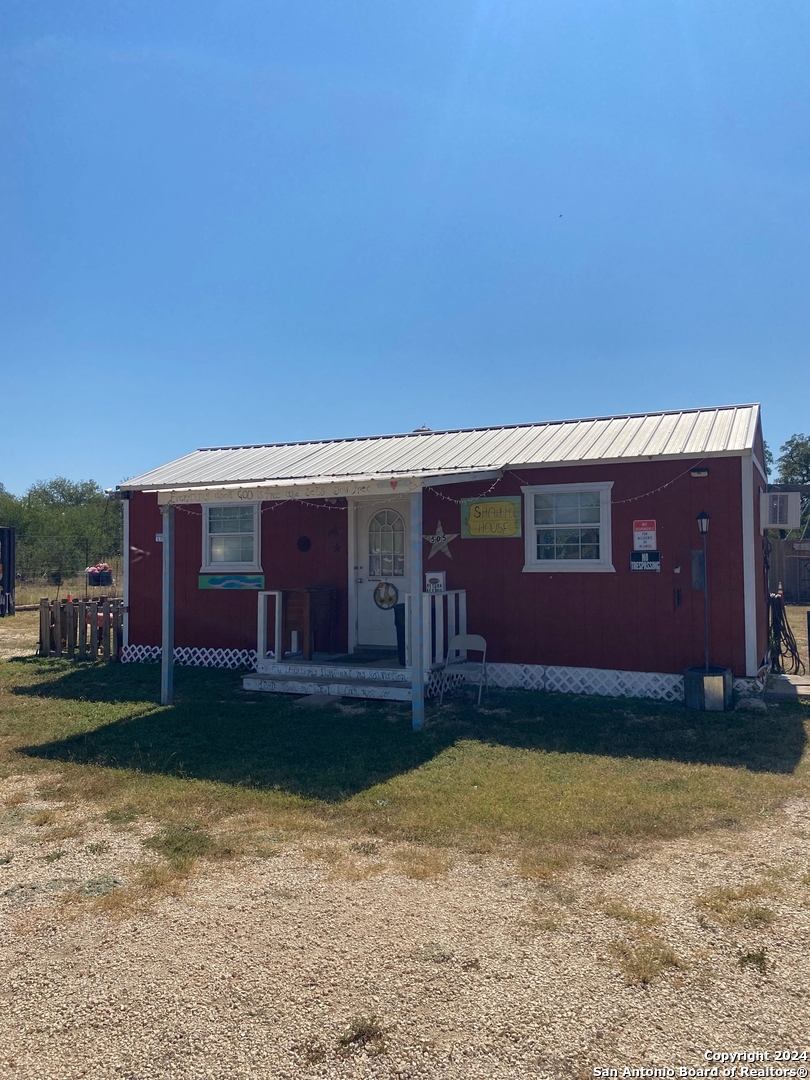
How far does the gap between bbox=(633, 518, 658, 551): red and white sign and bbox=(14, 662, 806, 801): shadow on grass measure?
5.91 ft

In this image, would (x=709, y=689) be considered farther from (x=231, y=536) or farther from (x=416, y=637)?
(x=231, y=536)

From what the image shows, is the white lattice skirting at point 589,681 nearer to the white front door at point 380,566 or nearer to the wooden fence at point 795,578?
the white front door at point 380,566

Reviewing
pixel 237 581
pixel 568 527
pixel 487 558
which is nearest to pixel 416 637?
pixel 487 558

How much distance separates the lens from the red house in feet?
28.9

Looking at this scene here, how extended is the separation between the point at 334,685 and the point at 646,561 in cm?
389

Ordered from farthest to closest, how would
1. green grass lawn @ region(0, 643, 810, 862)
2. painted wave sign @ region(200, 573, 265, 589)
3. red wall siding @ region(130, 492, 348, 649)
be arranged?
painted wave sign @ region(200, 573, 265, 589)
red wall siding @ region(130, 492, 348, 649)
green grass lawn @ region(0, 643, 810, 862)

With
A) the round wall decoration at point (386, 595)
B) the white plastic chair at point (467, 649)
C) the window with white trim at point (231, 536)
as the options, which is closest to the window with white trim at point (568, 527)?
the white plastic chair at point (467, 649)

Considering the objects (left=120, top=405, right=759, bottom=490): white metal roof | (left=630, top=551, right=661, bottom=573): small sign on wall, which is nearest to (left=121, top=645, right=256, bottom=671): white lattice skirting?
(left=120, top=405, right=759, bottom=490): white metal roof

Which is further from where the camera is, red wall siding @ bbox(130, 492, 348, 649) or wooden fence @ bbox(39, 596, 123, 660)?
wooden fence @ bbox(39, 596, 123, 660)

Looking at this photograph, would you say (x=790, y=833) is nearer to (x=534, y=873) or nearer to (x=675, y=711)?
(x=534, y=873)

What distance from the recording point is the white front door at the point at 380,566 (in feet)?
35.4

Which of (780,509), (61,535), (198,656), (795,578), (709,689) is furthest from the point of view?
(61,535)

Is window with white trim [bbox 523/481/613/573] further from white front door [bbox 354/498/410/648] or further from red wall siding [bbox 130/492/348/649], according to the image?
red wall siding [bbox 130/492/348/649]

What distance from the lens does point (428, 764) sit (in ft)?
21.9
